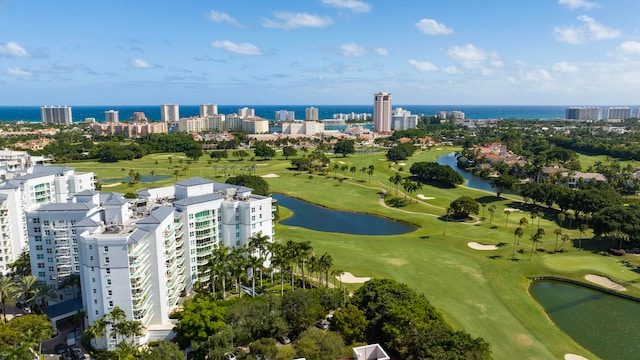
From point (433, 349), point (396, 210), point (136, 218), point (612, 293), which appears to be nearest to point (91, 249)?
point (136, 218)

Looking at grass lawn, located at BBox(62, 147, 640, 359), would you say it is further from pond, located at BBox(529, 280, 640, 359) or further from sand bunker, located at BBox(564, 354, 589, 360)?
pond, located at BBox(529, 280, 640, 359)

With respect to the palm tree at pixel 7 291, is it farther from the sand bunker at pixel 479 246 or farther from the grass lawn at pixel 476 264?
the sand bunker at pixel 479 246

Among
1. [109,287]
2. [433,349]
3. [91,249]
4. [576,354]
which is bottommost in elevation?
[576,354]

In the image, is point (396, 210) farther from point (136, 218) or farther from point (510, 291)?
point (136, 218)

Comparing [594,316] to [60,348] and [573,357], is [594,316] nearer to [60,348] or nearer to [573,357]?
[573,357]

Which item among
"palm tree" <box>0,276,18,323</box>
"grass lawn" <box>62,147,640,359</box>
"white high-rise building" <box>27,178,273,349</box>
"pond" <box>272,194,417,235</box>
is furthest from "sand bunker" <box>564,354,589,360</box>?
"palm tree" <box>0,276,18,323</box>
